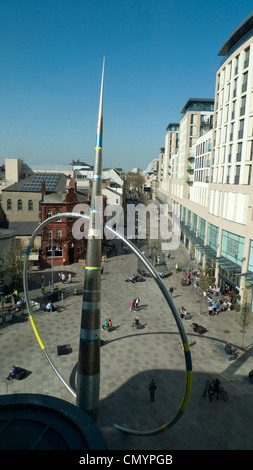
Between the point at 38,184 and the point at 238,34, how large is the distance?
41.7 metres

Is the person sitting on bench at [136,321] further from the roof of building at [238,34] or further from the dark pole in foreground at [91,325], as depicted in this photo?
the roof of building at [238,34]

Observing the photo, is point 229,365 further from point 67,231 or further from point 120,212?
point 120,212

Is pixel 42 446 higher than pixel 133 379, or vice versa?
pixel 42 446

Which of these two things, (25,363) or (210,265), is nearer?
(25,363)

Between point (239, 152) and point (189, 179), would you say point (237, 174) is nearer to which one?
point (239, 152)

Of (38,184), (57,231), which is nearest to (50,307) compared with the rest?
(57,231)

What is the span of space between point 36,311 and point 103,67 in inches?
974

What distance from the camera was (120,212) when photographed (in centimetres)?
7569

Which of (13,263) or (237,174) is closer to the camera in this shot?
(13,263)

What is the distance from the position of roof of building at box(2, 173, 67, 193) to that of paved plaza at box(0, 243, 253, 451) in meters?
29.2

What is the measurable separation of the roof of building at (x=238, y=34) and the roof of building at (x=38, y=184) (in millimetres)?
37898

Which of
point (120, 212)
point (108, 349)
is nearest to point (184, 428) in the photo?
point (108, 349)

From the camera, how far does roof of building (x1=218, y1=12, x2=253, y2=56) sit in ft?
109

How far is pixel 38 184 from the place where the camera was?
60.5m
